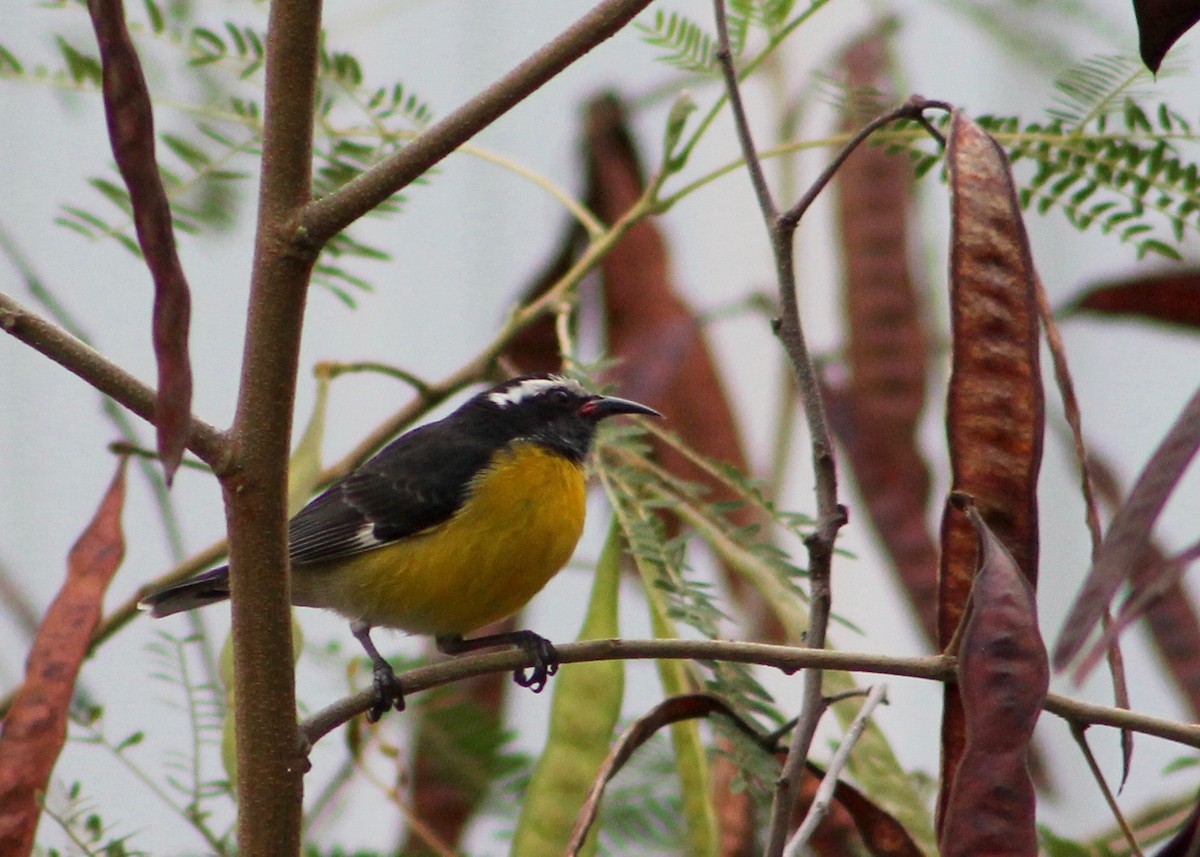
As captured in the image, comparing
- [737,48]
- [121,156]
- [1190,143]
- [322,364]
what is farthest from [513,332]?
[121,156]

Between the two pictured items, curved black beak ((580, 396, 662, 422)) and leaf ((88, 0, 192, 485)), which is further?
curved black beak ((580, 396, 662, 422))

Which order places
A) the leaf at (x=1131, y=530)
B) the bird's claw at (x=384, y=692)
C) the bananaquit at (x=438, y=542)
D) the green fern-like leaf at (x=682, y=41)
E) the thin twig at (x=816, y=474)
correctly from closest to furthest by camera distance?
the leaf at (x=1131, y=530) < the thin twig at (x=816, y=474) < the bird's claw at (x=384, y=692) < the green fern-like leaf at (x=682, y=41) < the bananaquit at (x=438, y=542)

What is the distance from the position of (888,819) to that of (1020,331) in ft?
2.16

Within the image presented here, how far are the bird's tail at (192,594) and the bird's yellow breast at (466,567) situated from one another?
0.68 ft

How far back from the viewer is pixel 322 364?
254 cm

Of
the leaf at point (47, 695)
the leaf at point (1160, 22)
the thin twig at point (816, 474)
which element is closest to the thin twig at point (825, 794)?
the thin twig at point (816, 474)

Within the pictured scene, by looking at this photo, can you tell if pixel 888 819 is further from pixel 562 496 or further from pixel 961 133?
pixel 562 496

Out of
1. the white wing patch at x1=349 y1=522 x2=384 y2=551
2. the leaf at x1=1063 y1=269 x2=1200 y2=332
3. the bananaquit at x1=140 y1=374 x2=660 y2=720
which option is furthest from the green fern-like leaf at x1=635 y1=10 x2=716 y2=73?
the white wing patch at x1=349 y1=522 x2=384 y2=551

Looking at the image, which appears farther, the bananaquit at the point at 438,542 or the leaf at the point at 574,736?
the bananaquit at the point at 438,542

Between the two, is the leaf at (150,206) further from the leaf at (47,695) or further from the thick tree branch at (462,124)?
the leaf at (47,695)

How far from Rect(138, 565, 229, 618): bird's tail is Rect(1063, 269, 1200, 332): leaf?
168cm

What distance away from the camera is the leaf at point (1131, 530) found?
1038 mm

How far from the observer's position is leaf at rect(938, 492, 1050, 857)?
4.19ft

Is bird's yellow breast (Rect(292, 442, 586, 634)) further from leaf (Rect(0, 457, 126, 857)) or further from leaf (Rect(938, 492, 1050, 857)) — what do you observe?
leaf (Rect(938, 492, 1050, 857))
